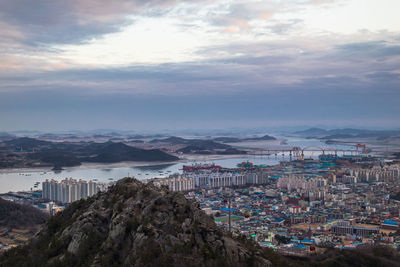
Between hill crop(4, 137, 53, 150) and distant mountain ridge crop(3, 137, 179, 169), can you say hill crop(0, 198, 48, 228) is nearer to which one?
distant mountain ridge crop(3, 137, 179, 169)

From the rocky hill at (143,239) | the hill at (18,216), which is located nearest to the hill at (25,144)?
the hill at (18,216)

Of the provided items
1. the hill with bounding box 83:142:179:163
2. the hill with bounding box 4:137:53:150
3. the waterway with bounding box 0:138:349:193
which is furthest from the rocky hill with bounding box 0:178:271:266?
the hill with bounding box 4:137:53:150

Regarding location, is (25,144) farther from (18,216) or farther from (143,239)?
(143,239)

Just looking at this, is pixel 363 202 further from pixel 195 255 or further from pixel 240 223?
pixel 195 255

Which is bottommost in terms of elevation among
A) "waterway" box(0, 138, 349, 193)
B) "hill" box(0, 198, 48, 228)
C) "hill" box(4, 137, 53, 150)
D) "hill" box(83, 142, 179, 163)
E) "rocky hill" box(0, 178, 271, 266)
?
"waterway" box(0, 138, 349, 193)

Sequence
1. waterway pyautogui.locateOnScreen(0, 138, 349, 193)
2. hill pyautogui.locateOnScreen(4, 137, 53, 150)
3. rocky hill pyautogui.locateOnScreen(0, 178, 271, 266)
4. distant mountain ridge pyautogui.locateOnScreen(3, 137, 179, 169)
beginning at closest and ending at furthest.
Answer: rocky hill pyautogui.locateOnScreen(0, 178, 271, 266)
waterway pyautogui.locateOnScreen(0, 138, 349, 193)
distant mountain ridge pyautogui.locateOnScreen(3, 137, 179, 169)
hill pyautogui.locateOnScreen(4, 137, 53, 150)

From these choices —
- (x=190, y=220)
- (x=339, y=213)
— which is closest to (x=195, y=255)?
(x=190, y=220)
